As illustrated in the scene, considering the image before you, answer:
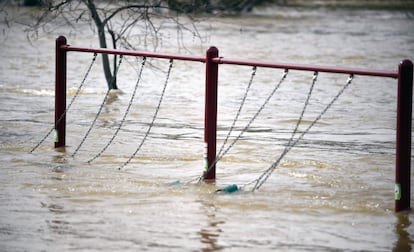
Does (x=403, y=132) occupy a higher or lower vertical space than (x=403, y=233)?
higher

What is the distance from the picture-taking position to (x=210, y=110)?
9.80m

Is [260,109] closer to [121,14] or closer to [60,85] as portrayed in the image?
[60,85]

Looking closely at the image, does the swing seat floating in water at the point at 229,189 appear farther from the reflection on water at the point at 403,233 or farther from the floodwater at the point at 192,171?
the reflection on water at the point at 403,233

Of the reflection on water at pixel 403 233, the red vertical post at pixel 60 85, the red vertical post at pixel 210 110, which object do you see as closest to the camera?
the reflection on water at pixel 403 233

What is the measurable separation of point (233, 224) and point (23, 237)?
157 cm

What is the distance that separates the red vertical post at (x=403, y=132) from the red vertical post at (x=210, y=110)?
1.88m

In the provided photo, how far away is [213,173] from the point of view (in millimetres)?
10016

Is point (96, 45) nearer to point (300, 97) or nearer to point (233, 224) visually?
point (300, 97)

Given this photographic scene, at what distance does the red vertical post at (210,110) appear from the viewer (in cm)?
972

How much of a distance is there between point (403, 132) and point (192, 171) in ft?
8.74

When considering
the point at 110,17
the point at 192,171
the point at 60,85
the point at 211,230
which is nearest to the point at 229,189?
the point at 192,171

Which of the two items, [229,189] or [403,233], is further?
[229,189]

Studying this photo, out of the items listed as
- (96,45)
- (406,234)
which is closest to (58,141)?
(406,234)

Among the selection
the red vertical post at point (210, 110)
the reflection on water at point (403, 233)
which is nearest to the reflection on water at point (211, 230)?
the red vertical post at point (210, 110)
